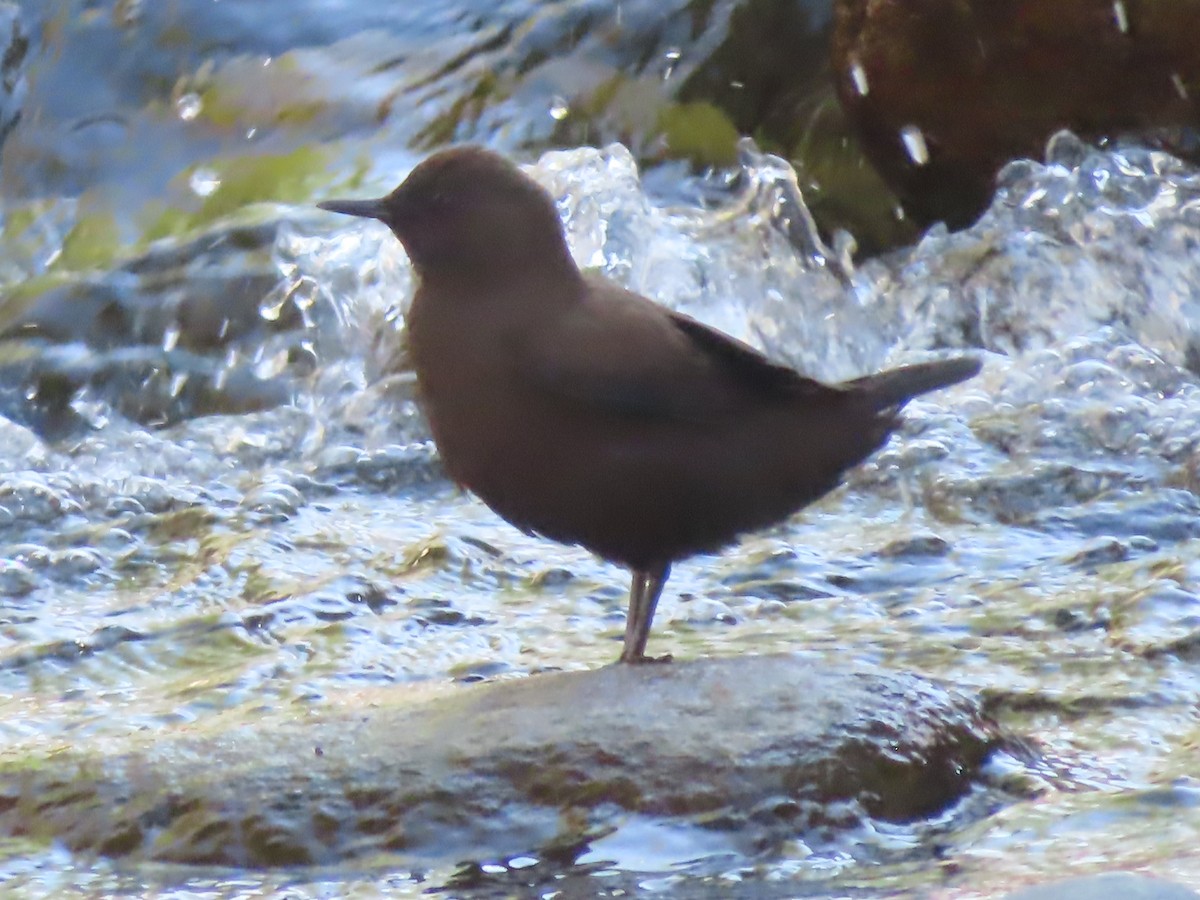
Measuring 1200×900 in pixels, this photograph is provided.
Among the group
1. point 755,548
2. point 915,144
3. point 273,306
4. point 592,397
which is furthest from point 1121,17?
point 592,397

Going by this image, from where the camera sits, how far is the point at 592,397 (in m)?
3.70

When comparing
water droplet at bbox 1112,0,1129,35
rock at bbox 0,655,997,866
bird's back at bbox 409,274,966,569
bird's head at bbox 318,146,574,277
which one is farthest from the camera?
water droplet at bbox 1112,0,1129,35

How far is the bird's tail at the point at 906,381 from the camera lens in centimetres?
403

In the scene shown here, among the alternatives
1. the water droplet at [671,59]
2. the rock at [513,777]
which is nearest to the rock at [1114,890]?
the rock at [513,777]

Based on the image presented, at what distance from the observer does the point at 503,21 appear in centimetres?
898

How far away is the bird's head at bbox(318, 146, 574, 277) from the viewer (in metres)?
3.87

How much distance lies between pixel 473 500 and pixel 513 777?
3145mm

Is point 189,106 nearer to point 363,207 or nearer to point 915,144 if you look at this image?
point 915,144

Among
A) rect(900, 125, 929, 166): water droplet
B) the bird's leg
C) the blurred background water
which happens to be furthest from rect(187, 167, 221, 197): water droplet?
the bird's leg

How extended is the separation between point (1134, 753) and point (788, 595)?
1.51 m

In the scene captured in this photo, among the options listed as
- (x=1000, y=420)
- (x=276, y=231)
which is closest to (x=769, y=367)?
(x=1000, y=420)

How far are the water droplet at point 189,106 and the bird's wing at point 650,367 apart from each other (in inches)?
208

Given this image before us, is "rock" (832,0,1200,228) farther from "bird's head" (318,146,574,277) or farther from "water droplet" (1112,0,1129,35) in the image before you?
"bird's head" (318,146,574,277)

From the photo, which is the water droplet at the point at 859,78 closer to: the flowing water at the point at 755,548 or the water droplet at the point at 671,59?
the flowing water at the point at 755,548
